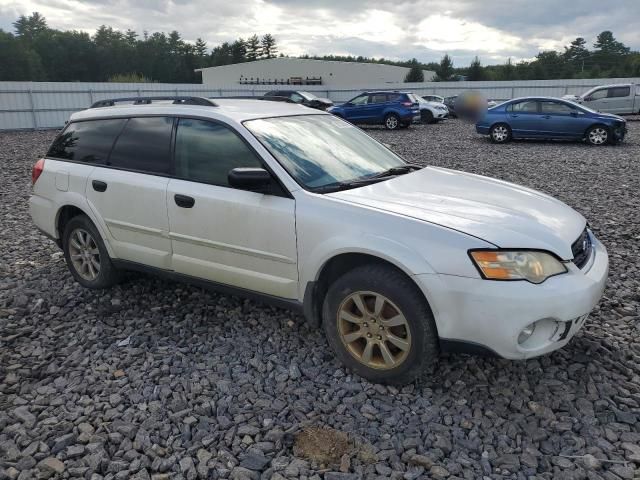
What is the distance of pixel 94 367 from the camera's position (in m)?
3.54

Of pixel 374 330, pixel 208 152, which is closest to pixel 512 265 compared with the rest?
pixel 374 330

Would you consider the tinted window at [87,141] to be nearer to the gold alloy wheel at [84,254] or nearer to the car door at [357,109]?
the gold alloy wheel at [84,254]

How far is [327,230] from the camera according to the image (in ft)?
10.4

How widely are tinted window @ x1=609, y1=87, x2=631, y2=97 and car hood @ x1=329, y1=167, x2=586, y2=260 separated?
70.7 feet

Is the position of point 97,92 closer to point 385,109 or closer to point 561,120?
point 385,109

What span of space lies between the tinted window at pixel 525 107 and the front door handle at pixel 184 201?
1457cm

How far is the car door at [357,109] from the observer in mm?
21422

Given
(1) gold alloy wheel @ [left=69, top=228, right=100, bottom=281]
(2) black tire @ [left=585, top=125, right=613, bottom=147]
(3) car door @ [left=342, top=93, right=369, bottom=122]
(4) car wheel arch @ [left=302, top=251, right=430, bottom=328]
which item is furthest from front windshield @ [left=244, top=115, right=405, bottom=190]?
(3) car door @ [left=342, top=93, right=369, bottom=122]

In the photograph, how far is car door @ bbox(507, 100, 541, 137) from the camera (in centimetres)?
1573

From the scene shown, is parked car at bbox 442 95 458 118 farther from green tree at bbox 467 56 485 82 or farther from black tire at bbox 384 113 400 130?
green tree at bbox 467 56 485 82

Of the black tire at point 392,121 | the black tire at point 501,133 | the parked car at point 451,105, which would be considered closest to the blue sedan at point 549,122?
the black tire at point 501,133

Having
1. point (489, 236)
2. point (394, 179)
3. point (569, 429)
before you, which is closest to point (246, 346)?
point (394, 179)

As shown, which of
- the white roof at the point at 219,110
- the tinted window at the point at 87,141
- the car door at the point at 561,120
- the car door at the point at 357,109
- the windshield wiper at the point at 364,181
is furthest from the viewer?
the car door at the point at 357,109

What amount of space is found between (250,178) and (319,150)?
71 centimetres
